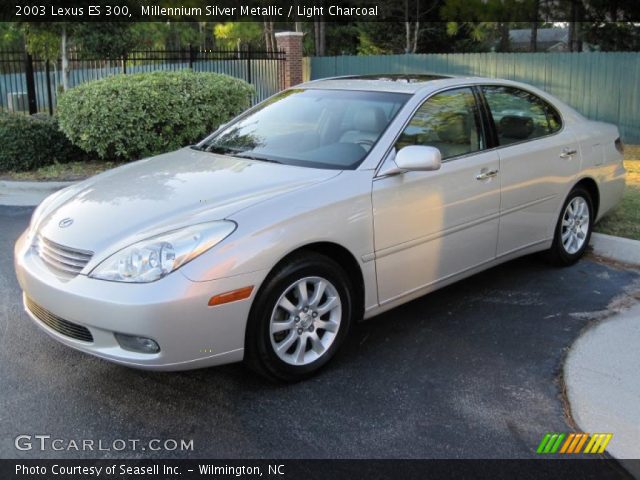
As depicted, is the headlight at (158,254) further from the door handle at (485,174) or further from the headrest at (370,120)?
the door handle at (485,174)

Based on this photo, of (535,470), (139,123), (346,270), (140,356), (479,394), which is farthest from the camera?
(139,123)

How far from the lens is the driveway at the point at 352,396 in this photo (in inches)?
128

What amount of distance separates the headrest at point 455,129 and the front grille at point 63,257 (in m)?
2.39

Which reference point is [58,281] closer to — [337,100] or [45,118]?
[337,100]

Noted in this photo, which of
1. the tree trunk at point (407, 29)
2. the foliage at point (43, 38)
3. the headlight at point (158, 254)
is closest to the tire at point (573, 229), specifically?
the headlight at point (158, 254)

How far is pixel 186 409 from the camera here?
139 inches

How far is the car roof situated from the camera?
185 inches

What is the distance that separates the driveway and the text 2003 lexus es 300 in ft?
0.92

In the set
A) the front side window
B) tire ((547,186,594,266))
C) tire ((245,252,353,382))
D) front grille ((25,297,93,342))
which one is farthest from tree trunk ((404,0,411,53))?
front grille ((25,297,93,342))

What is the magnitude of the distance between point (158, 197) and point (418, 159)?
1495mm

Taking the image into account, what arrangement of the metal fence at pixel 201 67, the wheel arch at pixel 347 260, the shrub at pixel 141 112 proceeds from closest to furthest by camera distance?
the wheel arch at pixel 347 260 → the shrub at pixel 141 112 → the metal fence at pixel 201 67

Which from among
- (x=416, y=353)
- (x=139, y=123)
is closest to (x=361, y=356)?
(x=416, y=353)

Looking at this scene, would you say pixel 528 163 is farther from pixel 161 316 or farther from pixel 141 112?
pixel 141 112

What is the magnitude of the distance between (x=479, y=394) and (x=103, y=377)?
207 centimetres
